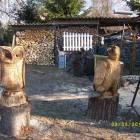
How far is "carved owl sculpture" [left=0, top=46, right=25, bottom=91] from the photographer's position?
4449 millimetres

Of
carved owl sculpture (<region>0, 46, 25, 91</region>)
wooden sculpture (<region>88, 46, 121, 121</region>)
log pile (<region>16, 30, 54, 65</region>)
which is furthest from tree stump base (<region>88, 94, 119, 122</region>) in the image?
log pile (<region>16, 30, 54, 65</region>)

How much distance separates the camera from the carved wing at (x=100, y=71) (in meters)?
4.92

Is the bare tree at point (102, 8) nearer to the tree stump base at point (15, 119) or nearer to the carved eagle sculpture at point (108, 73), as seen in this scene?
the carved eagle sculpture at point (108, 73)

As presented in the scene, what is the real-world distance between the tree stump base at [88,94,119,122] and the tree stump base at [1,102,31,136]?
1.26m

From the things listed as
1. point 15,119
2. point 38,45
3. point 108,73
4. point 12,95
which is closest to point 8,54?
point 12,95

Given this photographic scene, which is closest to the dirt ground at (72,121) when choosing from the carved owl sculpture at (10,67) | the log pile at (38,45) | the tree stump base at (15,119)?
the tree stump base at (15,119)

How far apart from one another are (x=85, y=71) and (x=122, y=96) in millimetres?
3546

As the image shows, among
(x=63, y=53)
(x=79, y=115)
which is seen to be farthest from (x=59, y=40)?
(x=79, y=115)

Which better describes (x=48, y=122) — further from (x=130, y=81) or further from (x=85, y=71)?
(x=85, y=71)

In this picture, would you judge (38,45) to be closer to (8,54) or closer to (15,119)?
(8,54)

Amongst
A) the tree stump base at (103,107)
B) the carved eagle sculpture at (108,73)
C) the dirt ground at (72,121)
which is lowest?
the dirt ground at (72,121)

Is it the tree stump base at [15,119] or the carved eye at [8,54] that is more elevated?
the carved eye at [8,54]

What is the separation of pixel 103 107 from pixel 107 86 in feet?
1.32

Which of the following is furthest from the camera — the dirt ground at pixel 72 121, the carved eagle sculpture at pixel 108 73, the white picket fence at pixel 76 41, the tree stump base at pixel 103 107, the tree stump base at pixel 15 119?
the white picket fence at pixel 76 41
